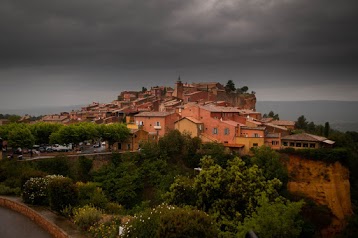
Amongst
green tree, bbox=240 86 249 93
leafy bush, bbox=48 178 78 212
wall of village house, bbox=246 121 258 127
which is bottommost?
leafy bush, bbox=48 178 78 212

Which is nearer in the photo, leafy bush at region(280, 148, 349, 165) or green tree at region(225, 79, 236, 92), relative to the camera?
leafy bush at region(280, 148, 349, 165)

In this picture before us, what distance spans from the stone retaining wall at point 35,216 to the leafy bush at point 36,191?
0.53m

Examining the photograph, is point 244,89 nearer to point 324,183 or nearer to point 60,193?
point 324,183

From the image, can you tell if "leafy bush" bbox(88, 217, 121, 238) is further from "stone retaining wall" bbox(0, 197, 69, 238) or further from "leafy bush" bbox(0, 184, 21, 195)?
"leafy bush" bbox(0, 184, 21, 195)

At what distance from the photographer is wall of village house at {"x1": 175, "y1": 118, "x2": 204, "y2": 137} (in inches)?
1882

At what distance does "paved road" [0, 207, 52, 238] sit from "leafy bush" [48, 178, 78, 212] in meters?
1.25

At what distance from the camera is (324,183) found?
4144 cm

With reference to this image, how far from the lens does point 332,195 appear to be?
4106cm

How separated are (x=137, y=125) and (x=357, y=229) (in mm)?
32454

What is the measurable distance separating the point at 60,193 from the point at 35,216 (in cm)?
155

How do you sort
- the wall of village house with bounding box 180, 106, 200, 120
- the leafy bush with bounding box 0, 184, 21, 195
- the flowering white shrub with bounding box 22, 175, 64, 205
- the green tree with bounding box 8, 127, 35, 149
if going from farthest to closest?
the wall of village house with bounding box 180, 106, 200, 120
the green tree with bounding box 8, 127, 35, 149
the leafy bush with bounding box 0, 184, 21, 195
the flowering white shrub with bounding box 22, 175, 64, 205

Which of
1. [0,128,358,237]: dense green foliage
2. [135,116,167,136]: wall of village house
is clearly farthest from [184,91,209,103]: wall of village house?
[0,128,358,237]: dense green foliage

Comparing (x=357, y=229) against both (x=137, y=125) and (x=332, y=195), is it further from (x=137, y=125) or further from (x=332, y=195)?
(x=137, y=125)

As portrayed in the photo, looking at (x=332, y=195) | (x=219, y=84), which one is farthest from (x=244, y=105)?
(x=332, y=195)
